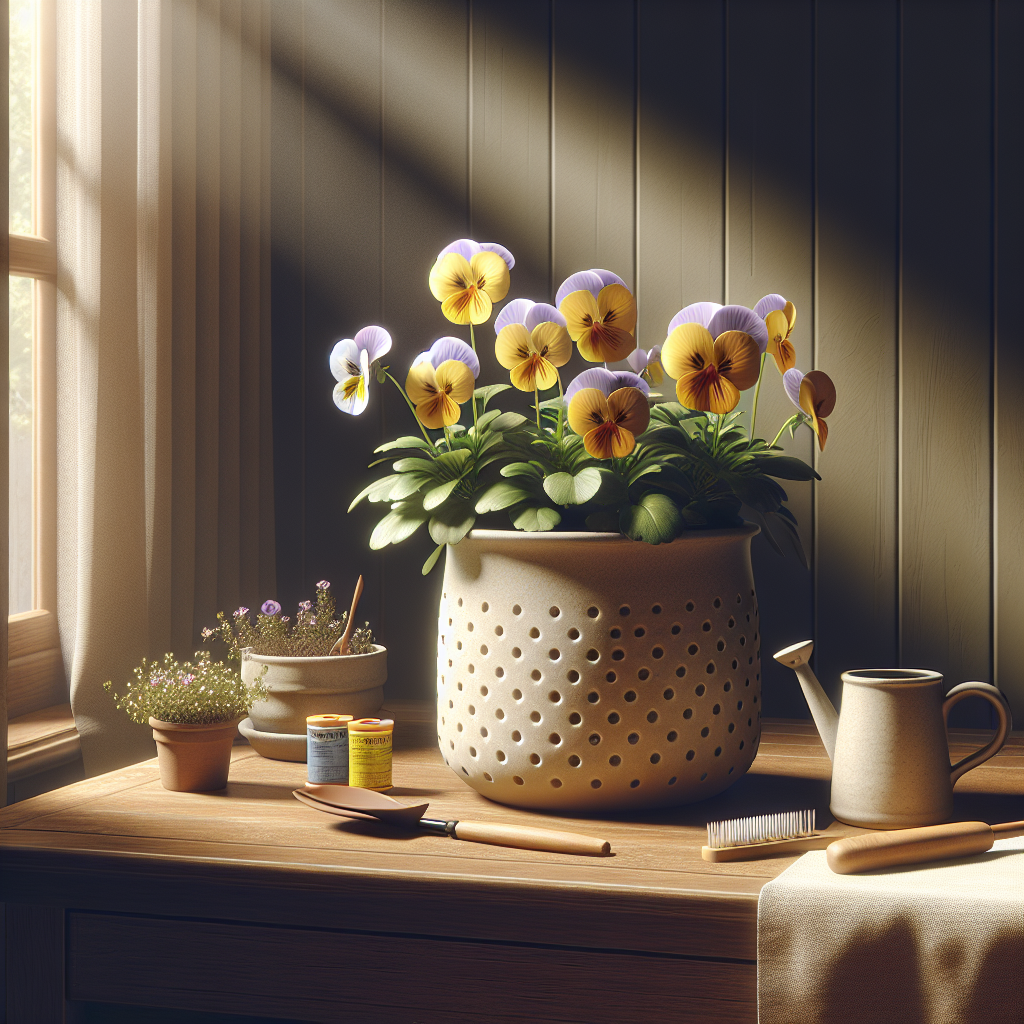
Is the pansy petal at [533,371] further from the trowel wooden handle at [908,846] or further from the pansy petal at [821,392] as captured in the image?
the trowel wooden handle at [908,846]

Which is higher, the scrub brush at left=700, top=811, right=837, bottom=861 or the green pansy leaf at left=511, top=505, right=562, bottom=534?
the green pansy leaf at left=511, top=505, right=562, bottom=534

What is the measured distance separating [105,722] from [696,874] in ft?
2.94

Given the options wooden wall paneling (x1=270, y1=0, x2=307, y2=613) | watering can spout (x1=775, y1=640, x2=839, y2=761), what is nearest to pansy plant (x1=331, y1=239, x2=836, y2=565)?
watering can spout (x1=775, y1=640, x2=839, y2=761)

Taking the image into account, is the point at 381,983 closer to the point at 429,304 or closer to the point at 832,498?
the point at 832,498

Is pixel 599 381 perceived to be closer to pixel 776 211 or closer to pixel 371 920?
pixel 371 920

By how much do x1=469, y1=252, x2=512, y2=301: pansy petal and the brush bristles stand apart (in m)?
0.48

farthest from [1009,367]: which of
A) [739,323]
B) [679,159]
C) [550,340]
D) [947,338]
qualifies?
[550,340]

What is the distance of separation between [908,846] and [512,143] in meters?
1.27

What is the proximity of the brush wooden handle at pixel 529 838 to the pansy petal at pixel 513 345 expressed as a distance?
14.4 inches

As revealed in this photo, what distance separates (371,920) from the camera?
2.55 ft

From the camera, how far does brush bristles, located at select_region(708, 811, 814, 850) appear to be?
81 centimetres

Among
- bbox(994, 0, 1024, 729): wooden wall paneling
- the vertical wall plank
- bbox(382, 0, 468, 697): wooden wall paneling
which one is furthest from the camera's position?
bbox(382, 0, 468, 697): wooden wall paneling

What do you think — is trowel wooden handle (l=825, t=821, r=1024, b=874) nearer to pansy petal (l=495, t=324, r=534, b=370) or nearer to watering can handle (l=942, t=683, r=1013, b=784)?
watering can handle (l=942, t=683, r=1013, b=784)

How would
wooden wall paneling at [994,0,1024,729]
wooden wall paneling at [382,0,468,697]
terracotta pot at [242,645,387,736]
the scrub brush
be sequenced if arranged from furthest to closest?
wooden wall paneling at [382,0,468,697] → wooden wall paneling at [994,0,1024,729] → terracotta pot at [242,645,387,736] → the scrub brush
